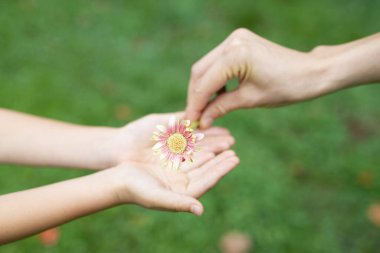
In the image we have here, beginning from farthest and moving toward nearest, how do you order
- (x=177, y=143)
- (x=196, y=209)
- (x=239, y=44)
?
(x=239, y=44) → (x=177, y=143) → (x=196, y=209)

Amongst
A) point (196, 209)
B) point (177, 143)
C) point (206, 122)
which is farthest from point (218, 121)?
point (196, 209)

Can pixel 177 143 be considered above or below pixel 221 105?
below

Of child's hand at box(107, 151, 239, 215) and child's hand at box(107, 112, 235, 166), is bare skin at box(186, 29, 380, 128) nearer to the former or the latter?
child's hand at box(107, 112, 235, 166)

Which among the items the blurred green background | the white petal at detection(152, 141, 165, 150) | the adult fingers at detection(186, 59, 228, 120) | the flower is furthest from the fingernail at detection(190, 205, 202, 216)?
the blurred green background

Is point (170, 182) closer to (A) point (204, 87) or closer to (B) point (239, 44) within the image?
(A) point (204, 87)

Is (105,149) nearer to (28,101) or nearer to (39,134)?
(39,134)

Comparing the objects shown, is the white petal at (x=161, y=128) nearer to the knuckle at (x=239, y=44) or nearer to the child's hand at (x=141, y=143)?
the child's hand at (x=141, y=143)

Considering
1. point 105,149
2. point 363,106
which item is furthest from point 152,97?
point 363,106
